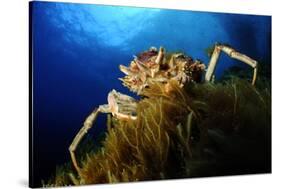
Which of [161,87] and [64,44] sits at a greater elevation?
[64,44]

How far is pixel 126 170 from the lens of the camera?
5.82 metres

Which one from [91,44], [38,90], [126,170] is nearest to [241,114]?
[126,170]

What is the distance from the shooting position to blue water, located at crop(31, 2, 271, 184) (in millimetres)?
5477

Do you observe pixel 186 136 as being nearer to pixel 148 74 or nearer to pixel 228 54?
pixel 148 74

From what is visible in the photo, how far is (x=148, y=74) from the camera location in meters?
5.98

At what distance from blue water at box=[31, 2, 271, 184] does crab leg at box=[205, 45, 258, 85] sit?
0.15 meters

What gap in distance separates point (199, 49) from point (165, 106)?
0.71 metres

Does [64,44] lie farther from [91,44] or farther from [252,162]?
[252,162]

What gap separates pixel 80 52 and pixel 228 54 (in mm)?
1642

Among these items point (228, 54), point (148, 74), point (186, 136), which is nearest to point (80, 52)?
point (148, 74)

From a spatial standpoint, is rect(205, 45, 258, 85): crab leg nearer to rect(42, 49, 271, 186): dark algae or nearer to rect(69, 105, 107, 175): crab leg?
rect(42, 49, 271, 186): dark algae

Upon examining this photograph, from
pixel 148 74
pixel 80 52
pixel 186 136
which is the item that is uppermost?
pixel 80 52

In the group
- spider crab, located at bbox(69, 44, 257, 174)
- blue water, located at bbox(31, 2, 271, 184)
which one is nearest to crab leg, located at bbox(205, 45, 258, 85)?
spider crab, located at bbox(69, 44, 257, 174)

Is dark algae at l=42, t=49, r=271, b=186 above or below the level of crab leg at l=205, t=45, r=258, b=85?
below
